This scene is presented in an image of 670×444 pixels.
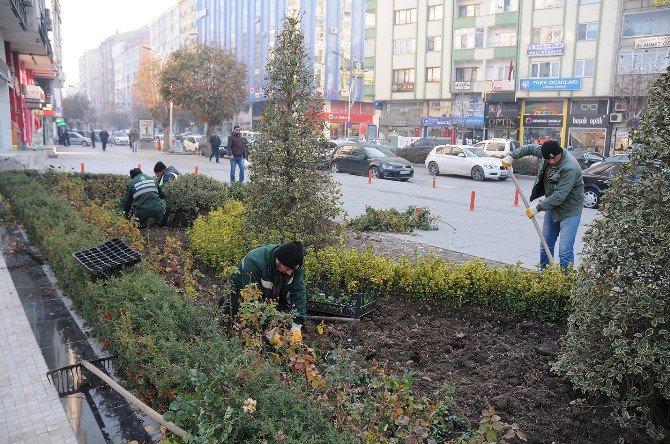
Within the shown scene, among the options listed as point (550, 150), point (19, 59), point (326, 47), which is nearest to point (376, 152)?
point (550, 150)

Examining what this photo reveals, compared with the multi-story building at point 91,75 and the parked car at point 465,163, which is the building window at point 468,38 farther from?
the multi-story building at point 91,75

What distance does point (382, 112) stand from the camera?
51.0 meters

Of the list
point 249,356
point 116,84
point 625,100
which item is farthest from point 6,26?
point 116,84

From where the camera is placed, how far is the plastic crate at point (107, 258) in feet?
17.1

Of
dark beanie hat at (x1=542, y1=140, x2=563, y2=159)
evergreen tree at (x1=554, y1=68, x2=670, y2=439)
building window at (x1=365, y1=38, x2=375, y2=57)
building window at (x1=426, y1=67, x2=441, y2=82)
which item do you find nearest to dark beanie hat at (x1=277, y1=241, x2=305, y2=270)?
evergreen tree at (x1=554, y1=68, x2=670, y2=439)

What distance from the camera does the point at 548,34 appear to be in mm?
39000

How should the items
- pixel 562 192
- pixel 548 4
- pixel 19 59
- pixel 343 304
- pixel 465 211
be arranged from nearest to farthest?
pixel 343 304
pixel 562 192
pixel 465 211
pixel 19 59
pixel 548 4

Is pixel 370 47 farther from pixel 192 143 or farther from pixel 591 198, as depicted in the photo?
pixel 591 198

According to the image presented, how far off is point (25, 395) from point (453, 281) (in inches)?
155

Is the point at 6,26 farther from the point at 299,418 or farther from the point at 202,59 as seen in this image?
the point at 299,418

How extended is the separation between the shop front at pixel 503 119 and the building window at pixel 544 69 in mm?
2411

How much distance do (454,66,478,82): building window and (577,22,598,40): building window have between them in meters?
8.39

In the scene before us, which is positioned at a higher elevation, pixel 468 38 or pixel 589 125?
pixel 468 38

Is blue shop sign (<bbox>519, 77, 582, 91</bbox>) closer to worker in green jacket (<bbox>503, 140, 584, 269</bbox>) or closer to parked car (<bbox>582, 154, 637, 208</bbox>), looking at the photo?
parked car (<bbox>582, 154, 637, 208</bbox>)
